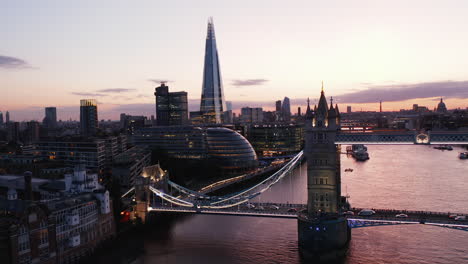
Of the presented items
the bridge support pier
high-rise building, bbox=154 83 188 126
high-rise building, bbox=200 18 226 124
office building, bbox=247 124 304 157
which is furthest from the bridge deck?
high-rise building, bbox=200 18 226 124

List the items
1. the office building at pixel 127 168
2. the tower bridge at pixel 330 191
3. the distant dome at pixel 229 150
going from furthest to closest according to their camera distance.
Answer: the distant dome at pixel 229 150 < the office building at pixel 127 168 < the tower bridge at pixel 330 191

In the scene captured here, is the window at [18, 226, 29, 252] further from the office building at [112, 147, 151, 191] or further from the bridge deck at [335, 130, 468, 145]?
the office building at [112, 147, 151, 191]

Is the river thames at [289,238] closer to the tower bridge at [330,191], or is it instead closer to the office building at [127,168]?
the tower bridge at [330,191]

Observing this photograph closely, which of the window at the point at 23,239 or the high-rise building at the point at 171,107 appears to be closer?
the window at the point at 23,239

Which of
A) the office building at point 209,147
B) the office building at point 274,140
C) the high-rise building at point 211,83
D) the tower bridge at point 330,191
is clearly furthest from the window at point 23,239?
the high-rise building at point 211,83

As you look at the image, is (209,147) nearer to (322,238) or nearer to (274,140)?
(274,140)
